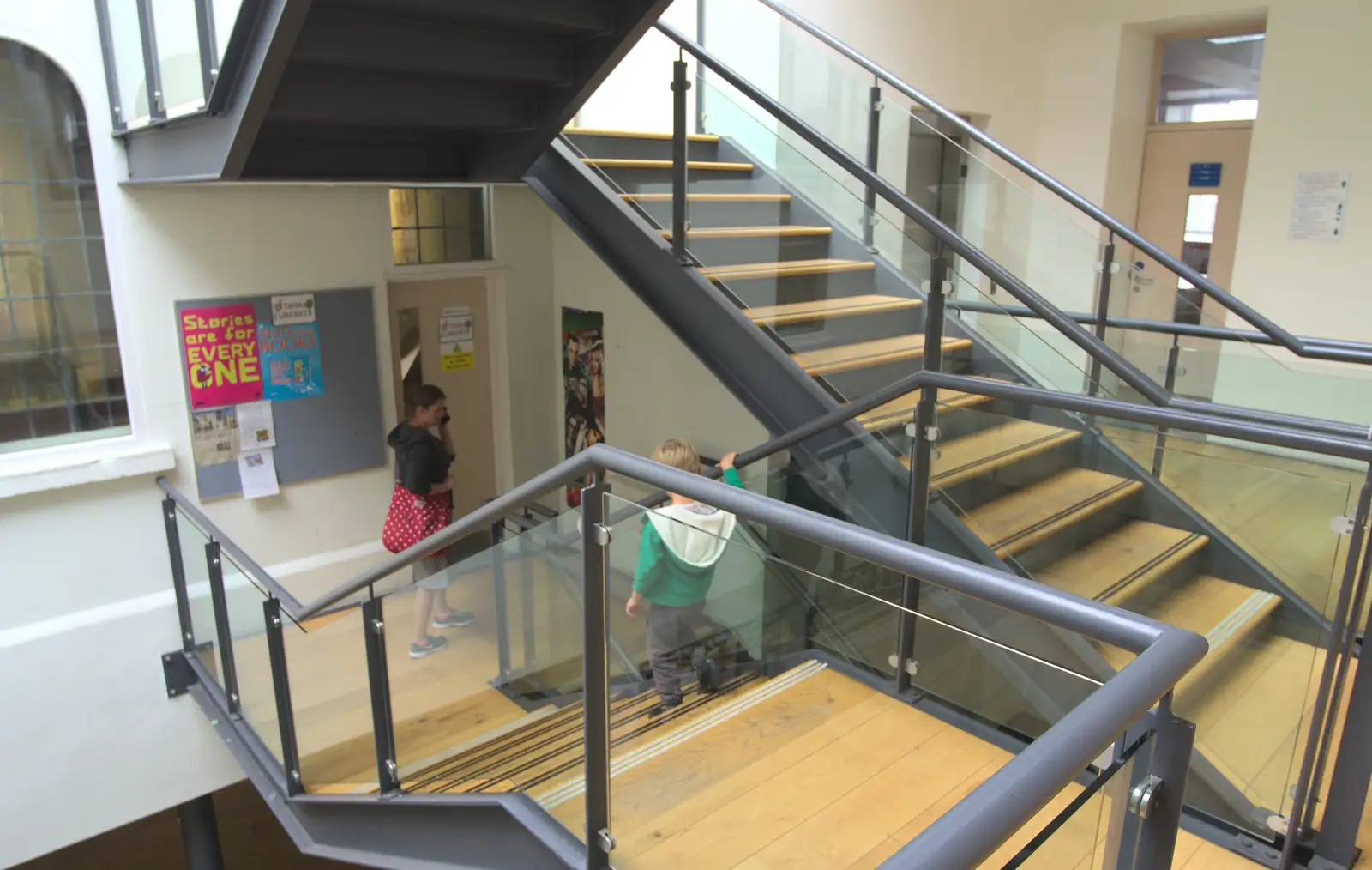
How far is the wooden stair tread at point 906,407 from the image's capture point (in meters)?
2.94

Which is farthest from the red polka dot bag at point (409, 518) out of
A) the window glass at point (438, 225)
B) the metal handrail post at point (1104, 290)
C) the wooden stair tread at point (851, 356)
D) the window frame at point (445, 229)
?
the metal handrail post at point (1104, 290)

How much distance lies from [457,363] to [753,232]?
2831 millimetres

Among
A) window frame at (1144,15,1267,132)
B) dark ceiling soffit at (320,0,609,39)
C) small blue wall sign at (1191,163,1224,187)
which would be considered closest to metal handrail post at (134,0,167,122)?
dark ceiling soffit at (320,0,609,39)

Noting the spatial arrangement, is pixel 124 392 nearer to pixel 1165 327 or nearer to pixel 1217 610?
pixel 1217 610

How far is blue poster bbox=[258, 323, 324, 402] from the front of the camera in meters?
4.57

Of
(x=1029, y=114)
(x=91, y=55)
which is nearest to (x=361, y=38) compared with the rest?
(x=91, y=55)

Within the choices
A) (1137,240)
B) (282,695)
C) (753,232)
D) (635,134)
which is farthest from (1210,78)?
(282,695)

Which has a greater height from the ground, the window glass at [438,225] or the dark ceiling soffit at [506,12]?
the dark ceiling soffit at [506,12]

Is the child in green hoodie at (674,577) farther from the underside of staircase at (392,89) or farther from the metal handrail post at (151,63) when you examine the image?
the metal handrail post at (151,63)

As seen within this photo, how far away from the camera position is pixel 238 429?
453 cm

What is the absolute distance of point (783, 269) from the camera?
3.79 m

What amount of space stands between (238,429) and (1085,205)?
4000 millimetres

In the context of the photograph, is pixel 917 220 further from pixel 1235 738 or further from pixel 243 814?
pixel 243 814

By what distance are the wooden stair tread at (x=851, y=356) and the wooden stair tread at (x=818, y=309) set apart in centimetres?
13
